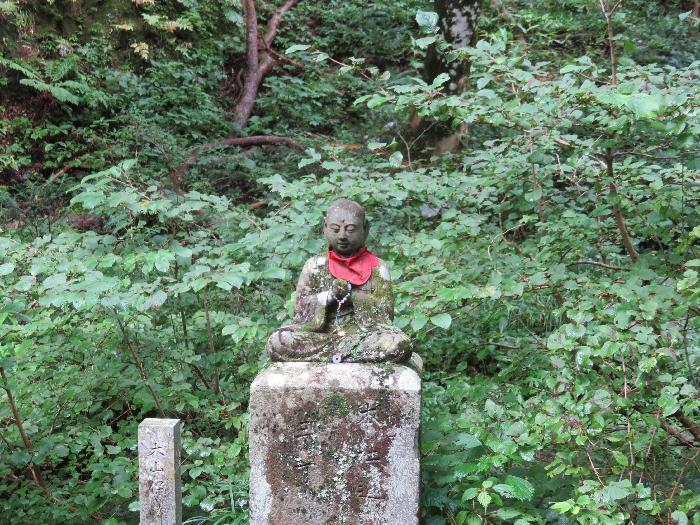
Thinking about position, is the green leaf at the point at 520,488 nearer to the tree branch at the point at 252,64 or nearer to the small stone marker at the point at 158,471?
the small stone marker at the point at 158,471

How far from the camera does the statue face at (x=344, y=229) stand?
117 inches

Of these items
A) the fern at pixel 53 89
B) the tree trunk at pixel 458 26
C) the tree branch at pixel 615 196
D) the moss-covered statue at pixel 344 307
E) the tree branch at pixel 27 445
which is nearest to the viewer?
the moss-covered statue at pixel 344 307

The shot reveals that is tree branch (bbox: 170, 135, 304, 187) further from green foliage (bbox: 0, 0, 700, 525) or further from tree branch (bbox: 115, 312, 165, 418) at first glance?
tree branch (bbox: 115, 312, 165, 418)

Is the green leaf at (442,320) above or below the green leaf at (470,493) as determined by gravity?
above

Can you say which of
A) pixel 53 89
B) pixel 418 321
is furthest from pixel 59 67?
pixel 418 321

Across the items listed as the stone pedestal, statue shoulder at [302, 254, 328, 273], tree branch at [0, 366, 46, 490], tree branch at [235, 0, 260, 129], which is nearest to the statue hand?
statue shoulder at [302, 254, 328, 273]

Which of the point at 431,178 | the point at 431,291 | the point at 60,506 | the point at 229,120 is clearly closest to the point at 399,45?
the point at 229,120

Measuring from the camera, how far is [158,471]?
304 centimetres

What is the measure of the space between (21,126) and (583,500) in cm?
829

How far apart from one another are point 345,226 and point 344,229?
1 centimetres

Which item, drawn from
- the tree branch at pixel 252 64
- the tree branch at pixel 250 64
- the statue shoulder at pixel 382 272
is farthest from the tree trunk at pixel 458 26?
the statue shoulder at pixel 382 272

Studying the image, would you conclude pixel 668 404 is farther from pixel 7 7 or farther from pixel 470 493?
pixel 7 7

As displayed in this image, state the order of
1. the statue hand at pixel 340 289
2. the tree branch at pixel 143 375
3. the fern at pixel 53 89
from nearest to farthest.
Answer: the statue hand at pixel 340 289 → the tree branch at pixel 143 375 → the fern at pixel 53 89

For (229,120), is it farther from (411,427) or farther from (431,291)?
(411,427)
